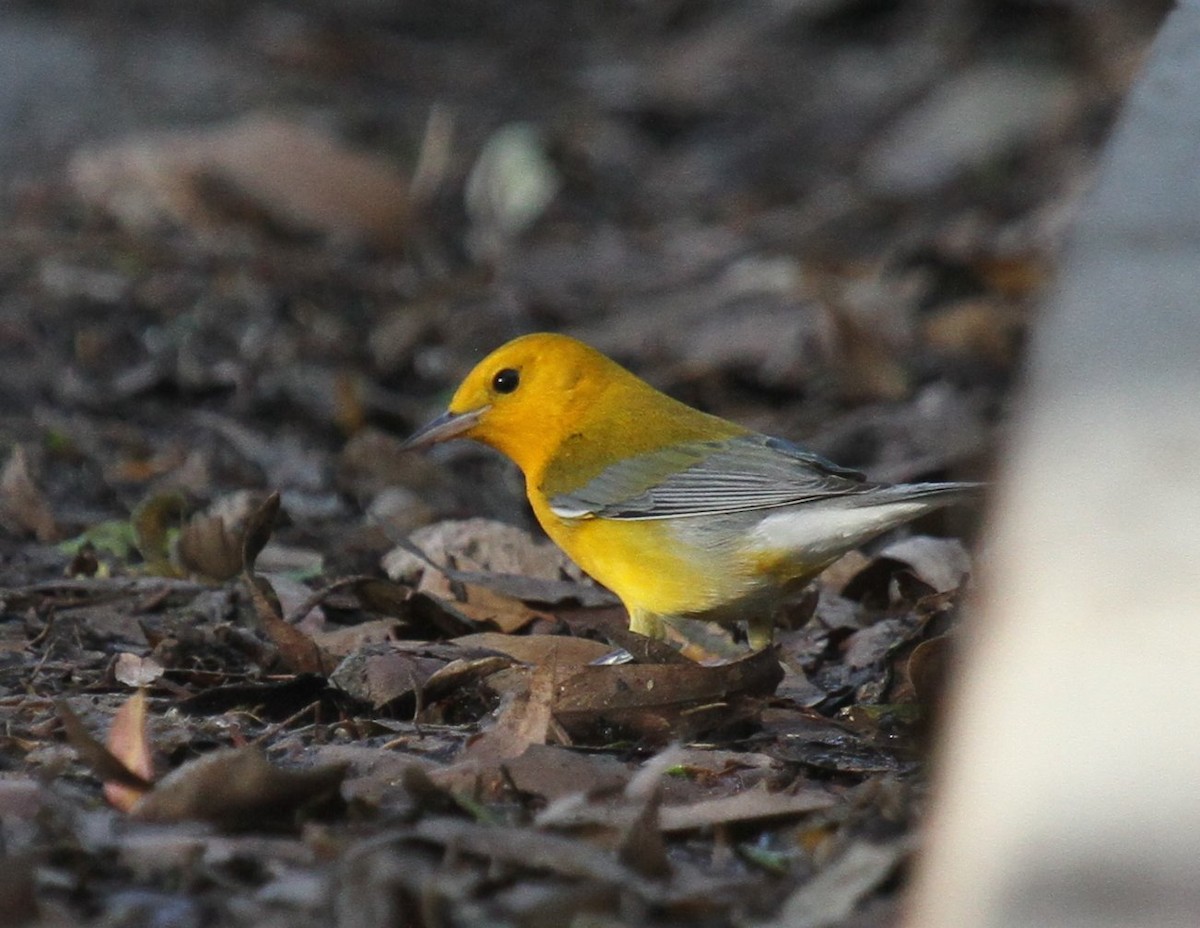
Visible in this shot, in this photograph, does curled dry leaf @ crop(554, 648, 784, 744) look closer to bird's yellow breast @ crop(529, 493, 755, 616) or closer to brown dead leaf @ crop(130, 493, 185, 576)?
bird's yellow breast @ crop(529, 493, 755, 616)

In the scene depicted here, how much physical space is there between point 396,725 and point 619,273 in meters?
6.75

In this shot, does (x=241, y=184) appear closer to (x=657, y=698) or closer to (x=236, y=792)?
(x=657, y=698)

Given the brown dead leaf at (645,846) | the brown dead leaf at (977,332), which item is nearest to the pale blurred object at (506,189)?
the brown dead leaf at (977,332)

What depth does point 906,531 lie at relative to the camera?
19.4ft

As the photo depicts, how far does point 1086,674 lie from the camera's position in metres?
2.27

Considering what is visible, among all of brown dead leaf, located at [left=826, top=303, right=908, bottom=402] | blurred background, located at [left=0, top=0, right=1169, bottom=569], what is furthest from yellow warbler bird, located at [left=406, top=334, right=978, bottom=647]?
brown dead leaf, located at [left=826, top=303, right=908, bottom=402]

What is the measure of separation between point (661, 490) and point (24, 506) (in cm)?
203

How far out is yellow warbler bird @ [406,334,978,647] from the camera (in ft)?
16.1

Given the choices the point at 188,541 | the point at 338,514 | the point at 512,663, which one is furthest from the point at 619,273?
the point at 512,663

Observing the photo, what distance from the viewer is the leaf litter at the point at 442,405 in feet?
10.0

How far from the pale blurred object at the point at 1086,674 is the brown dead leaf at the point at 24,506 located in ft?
12.3

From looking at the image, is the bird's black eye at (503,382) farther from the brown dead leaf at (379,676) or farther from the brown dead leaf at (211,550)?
the brown dead leaf at (379,676)

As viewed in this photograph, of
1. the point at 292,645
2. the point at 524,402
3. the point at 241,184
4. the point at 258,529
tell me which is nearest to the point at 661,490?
the point at 524,402

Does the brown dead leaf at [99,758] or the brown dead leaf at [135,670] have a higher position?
the brown dead leaf at [99,758]
